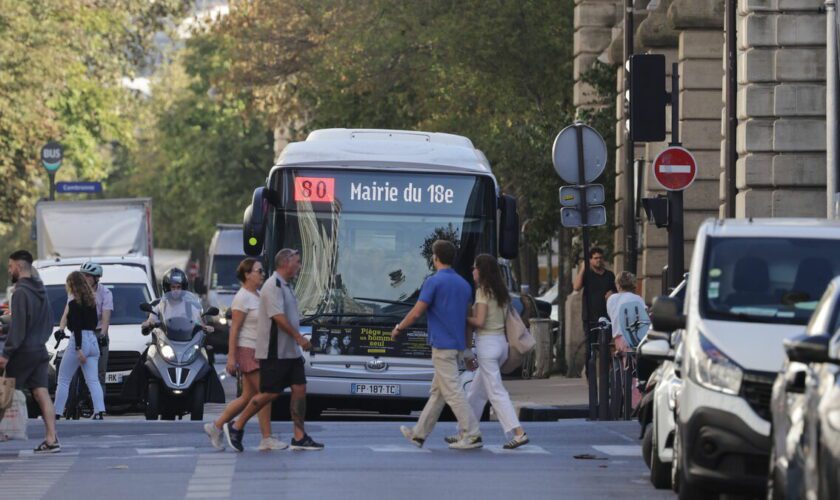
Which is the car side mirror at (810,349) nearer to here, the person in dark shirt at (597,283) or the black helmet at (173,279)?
the black helmet at (173,279)

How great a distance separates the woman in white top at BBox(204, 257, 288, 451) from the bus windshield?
3.79m

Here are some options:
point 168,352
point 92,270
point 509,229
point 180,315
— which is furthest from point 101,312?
point 509,229

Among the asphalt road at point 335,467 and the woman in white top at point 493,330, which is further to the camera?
the woman in white top at point 493,330

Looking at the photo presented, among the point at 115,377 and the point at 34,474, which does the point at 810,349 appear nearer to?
the point at 34,474

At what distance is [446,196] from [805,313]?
10067mm

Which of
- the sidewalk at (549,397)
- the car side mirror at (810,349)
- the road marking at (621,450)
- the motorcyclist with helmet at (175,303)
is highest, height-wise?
the car side mirror at (810,349)

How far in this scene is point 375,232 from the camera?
22266 millimetres

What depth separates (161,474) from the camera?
1544 centimetres

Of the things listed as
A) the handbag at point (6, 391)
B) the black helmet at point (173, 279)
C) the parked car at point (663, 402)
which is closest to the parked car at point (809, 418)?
the parked car at point (663, 402)

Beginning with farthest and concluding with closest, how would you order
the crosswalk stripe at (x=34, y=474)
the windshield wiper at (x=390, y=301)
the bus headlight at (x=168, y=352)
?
the bus headlight at (x=168, y=352) → the windshield wiper at (x=390, y=301) → the crosswalk stripe at (x=34, y=474)

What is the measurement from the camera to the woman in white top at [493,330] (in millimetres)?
17359

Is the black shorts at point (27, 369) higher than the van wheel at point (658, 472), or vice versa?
the black shorts at point (27, 369)

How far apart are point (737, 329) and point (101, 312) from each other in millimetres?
12550

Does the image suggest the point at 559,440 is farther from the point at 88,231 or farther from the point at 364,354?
the point at 88,231
